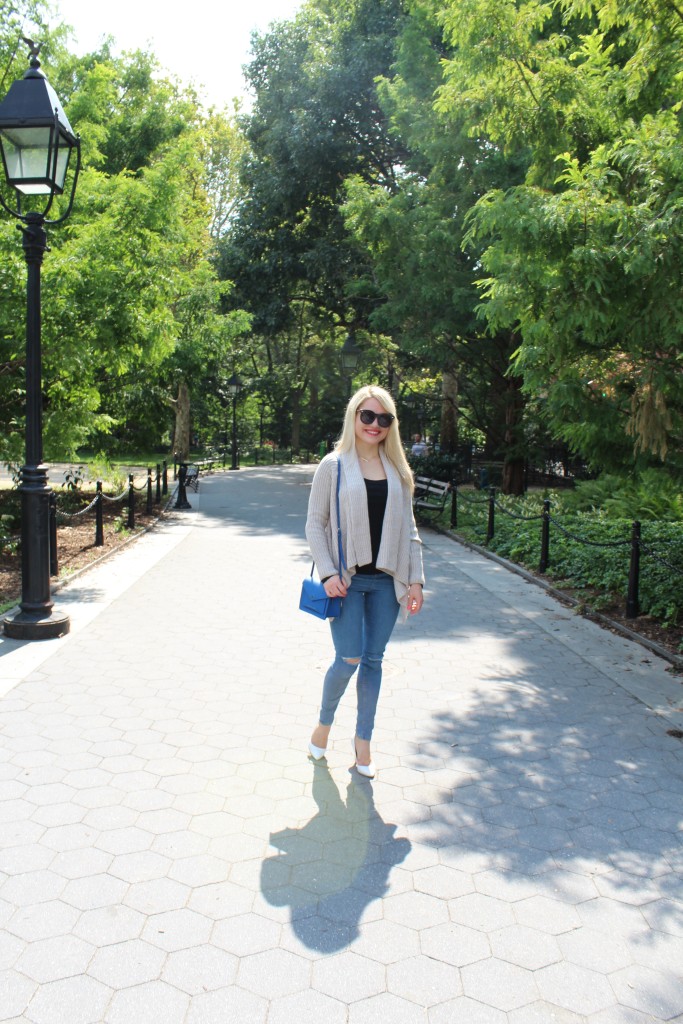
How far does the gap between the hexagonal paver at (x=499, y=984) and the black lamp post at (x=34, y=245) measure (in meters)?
4.88

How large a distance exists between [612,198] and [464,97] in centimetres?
230

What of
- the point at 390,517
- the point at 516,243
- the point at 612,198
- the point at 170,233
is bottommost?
the point at 390,517

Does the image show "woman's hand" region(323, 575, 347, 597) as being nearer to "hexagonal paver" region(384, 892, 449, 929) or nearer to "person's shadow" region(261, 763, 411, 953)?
"person's shadow" region(261, 763, 411, 953)

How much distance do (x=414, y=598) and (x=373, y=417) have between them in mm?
926

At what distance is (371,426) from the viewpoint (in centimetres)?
401

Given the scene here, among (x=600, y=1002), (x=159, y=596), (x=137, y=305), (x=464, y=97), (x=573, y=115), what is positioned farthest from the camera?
(x=137, y=305)

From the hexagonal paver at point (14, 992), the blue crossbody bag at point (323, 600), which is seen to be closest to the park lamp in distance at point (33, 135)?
the blue crossbody bag at point (323, 600)

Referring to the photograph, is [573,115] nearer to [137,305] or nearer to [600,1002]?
[137,305]

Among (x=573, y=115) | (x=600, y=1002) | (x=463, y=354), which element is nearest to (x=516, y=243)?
(x=573, y=115)

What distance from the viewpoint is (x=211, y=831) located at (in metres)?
3.61

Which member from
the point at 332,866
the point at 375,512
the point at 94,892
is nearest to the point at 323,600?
the point at 375,512

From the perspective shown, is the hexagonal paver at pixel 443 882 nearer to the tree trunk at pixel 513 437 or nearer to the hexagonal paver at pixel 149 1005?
the hexagonal paver at pixel 149 1005

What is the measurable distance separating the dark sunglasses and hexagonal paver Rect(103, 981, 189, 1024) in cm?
252

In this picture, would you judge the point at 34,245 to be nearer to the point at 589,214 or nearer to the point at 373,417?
the point at 373,417
